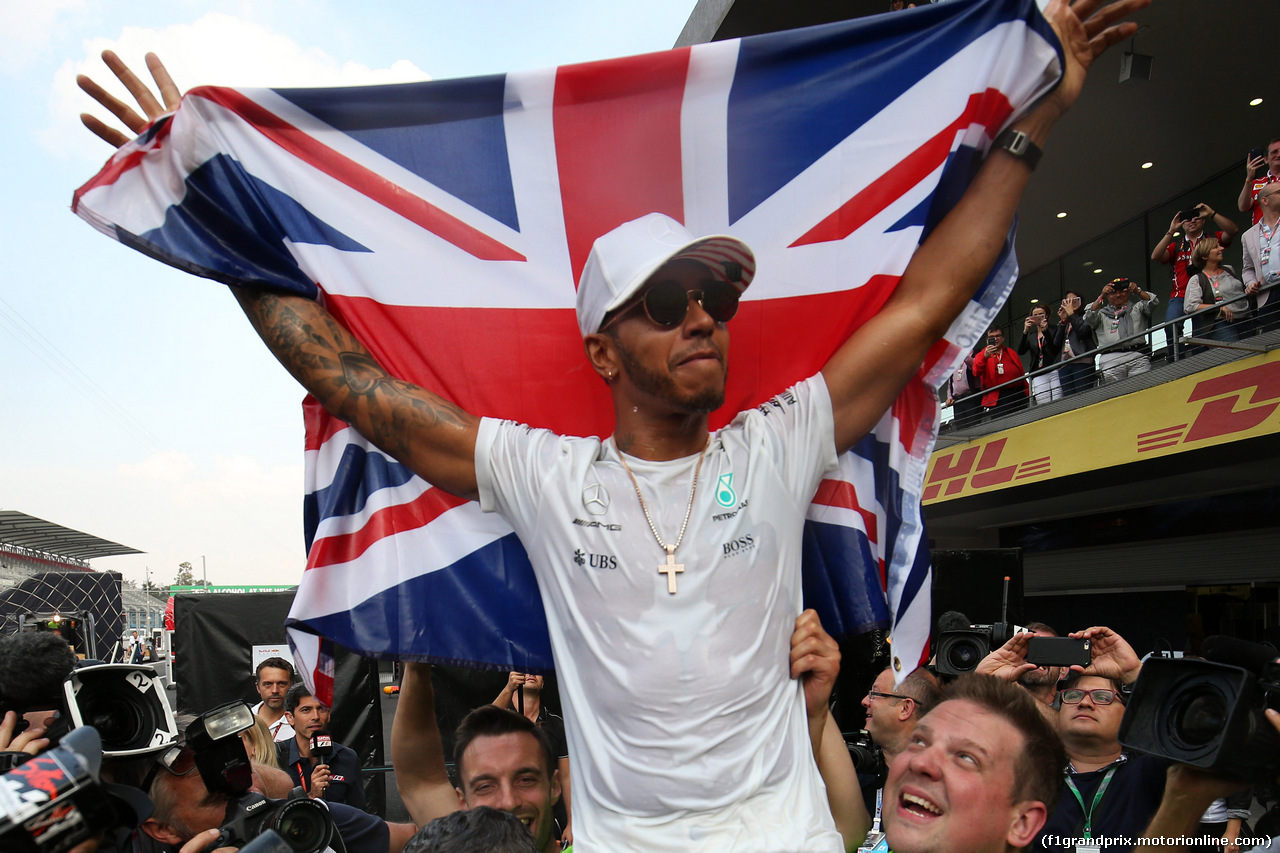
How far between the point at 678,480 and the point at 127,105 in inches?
71.7

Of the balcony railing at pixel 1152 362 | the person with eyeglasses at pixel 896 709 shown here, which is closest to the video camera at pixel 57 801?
the person with eyeglasses at pixel 896 709

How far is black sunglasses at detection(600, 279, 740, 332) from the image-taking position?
2.19m

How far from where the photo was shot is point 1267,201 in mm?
7973

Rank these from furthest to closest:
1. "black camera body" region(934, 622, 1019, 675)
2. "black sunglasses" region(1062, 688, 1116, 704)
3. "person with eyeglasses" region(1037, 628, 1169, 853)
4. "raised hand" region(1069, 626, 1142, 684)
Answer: "black camera body" region(934, 622, 1019, 675), "raised hand" region(1069, 626, 1142, 684), "black sunglasses" region(1062, 688, 1116, 704), "person with eyeglasses" region(1037, 628, 1169, 853)

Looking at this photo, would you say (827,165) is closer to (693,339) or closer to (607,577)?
(693,339)

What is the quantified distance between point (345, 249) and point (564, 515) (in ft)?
3.56

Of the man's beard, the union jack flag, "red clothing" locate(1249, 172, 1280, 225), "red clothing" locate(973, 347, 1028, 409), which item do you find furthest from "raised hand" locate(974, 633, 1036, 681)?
"red clothing" locate(973, 347, 1028, 409)

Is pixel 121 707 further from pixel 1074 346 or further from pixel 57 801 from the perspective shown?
pixel 1074 346

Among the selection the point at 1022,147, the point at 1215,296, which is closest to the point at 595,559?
the point at 1022,147

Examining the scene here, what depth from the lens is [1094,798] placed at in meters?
3.56

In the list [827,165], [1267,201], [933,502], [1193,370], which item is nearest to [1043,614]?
[933,502]

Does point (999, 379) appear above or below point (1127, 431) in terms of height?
above

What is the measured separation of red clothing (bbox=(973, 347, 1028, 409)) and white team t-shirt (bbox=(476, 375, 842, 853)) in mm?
11900

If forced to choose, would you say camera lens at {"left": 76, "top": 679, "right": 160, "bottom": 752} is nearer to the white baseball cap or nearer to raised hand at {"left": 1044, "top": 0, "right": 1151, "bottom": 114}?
the white baseball cap
